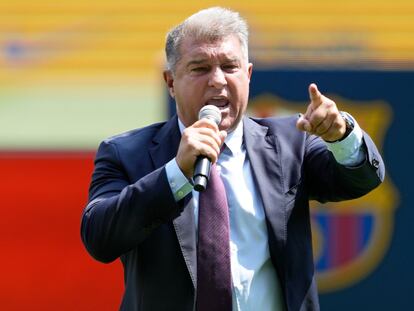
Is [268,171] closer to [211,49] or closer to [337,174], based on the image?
[337,174]

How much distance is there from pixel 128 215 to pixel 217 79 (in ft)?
1.58

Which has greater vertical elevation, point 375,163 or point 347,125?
point 347,125

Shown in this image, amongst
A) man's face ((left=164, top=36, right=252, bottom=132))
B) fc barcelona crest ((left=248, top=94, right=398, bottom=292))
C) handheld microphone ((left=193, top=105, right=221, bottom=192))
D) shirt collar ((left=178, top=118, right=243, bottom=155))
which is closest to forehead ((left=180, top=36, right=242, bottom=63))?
man's face ((left=164, top=36, right=252, bottom=132))

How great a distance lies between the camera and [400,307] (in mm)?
5332

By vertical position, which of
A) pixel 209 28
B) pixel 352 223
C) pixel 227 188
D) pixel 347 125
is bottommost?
pixel 352 223

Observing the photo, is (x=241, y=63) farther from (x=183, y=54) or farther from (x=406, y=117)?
(x=406, y=117)

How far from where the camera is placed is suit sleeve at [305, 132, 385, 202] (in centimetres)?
255

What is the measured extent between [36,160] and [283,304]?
11.0 ft

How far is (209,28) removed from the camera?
263 centimetres

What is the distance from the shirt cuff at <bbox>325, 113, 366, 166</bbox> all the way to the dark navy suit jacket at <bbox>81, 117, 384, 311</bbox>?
2cm

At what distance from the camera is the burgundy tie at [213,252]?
8.29ft

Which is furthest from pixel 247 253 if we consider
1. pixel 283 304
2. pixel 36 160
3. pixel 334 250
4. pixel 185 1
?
pixel 185 1

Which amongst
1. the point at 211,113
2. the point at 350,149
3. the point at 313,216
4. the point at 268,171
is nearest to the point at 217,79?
the point at 211,113

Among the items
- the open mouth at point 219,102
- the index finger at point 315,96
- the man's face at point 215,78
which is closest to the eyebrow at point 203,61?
the man's face at point 215,78
